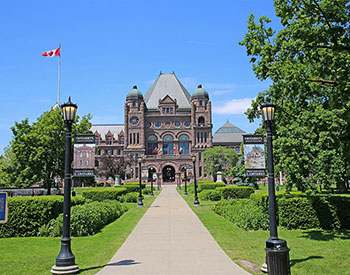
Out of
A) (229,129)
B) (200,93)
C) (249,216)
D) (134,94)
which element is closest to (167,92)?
(134,94)

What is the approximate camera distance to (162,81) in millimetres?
97875

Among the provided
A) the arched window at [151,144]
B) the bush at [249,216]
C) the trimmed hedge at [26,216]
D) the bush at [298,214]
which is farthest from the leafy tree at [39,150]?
the arched window at [151,144]

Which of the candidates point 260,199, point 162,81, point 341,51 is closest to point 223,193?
point 260,199

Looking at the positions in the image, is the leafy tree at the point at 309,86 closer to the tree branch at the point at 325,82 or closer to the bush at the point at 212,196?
the tree branch at the point at 325,82

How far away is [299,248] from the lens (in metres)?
10.6

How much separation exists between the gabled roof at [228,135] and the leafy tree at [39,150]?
6928cm

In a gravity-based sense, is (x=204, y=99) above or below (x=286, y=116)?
above

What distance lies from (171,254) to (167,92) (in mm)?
86079

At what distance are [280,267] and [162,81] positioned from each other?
304ft

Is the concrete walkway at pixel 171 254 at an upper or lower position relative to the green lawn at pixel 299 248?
upper

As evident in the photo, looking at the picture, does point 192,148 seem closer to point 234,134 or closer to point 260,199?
point 234,134

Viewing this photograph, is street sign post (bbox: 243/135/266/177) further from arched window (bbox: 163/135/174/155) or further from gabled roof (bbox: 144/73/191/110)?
gabled roof (bbox: 144/73/191/110)

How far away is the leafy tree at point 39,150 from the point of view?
3594cm

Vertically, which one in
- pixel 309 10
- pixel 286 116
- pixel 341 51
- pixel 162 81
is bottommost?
pixel 286 116
